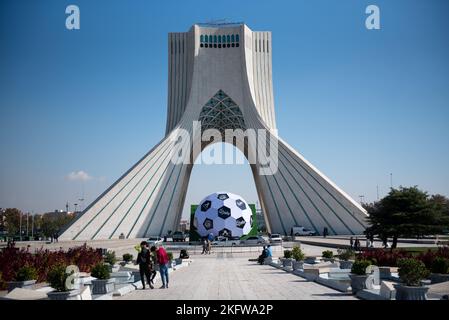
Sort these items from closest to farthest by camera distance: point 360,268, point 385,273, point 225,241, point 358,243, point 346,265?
point 360,268
point 385,273
point 346,265
point 358,243
point 225,241

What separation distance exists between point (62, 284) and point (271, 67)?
4602 cm

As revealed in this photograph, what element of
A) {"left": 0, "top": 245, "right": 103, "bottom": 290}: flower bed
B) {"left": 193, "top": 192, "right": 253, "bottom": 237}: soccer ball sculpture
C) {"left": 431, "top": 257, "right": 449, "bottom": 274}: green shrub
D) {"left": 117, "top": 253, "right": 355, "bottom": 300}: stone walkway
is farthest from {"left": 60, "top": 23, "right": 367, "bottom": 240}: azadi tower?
{"left": 431, "top": 257, "right": 449, "bottom": 274}: green shrub

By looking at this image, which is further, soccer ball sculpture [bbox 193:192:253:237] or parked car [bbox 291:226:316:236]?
parked car [bbox 291:226:316:236]

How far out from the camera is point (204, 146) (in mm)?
60812

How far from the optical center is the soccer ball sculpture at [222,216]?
26797mm

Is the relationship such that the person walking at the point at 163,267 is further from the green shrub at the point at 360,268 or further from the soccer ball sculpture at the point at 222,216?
the soccer ball sculpture at the point at 222,216

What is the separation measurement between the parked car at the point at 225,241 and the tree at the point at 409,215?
881cm

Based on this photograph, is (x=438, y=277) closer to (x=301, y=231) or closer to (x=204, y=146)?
(x=301, y=231)

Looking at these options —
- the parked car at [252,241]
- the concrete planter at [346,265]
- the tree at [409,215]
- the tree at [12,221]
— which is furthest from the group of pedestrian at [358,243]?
the tree at [12,221]

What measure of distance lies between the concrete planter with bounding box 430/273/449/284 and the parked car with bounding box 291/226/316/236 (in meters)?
25.2

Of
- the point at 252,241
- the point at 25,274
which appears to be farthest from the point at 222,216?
the point at 25,274

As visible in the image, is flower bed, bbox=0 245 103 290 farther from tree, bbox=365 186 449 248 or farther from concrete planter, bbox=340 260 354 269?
tree, bbox=365 186 449 248

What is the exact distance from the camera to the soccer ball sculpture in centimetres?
2680

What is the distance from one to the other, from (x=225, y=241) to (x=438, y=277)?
56.3 feet
